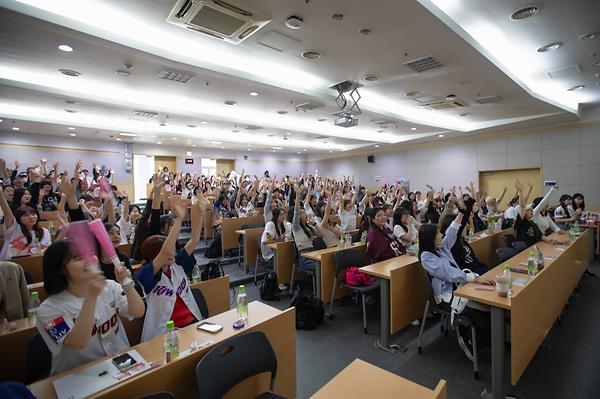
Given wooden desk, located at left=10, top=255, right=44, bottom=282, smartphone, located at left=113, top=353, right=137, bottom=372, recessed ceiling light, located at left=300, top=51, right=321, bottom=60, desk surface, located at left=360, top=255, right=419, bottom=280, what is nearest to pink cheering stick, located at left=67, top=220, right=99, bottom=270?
smartphone, located at left=113, top=353, right=137, bottom=372

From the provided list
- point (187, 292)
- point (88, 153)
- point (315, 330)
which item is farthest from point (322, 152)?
point (187, 292)

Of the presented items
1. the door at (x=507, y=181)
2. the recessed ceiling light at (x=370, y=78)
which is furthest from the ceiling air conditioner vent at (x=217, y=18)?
the door at (x=507, y=181)

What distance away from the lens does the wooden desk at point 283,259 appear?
4.59 meters

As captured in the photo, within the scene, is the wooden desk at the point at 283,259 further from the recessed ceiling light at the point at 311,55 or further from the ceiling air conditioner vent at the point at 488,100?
the ceiling air conditioner vent at the point at 488,100

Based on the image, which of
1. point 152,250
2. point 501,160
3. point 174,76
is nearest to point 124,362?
point 152,250

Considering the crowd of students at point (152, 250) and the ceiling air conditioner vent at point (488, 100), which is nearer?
the crowd of students at point (152, 250)

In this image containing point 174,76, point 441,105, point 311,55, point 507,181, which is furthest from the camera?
point 507,181

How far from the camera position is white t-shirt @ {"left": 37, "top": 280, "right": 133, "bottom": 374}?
57.8 inches

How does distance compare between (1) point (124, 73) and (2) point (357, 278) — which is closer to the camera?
(2) point (357, 278)

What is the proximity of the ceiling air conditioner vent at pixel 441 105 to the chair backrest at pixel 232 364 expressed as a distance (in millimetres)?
7075

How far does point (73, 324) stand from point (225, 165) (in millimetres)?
14244

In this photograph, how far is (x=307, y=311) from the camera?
3.68 metres

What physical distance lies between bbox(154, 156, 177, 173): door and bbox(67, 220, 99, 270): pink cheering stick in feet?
41.6

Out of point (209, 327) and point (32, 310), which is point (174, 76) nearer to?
point (32, 310)
